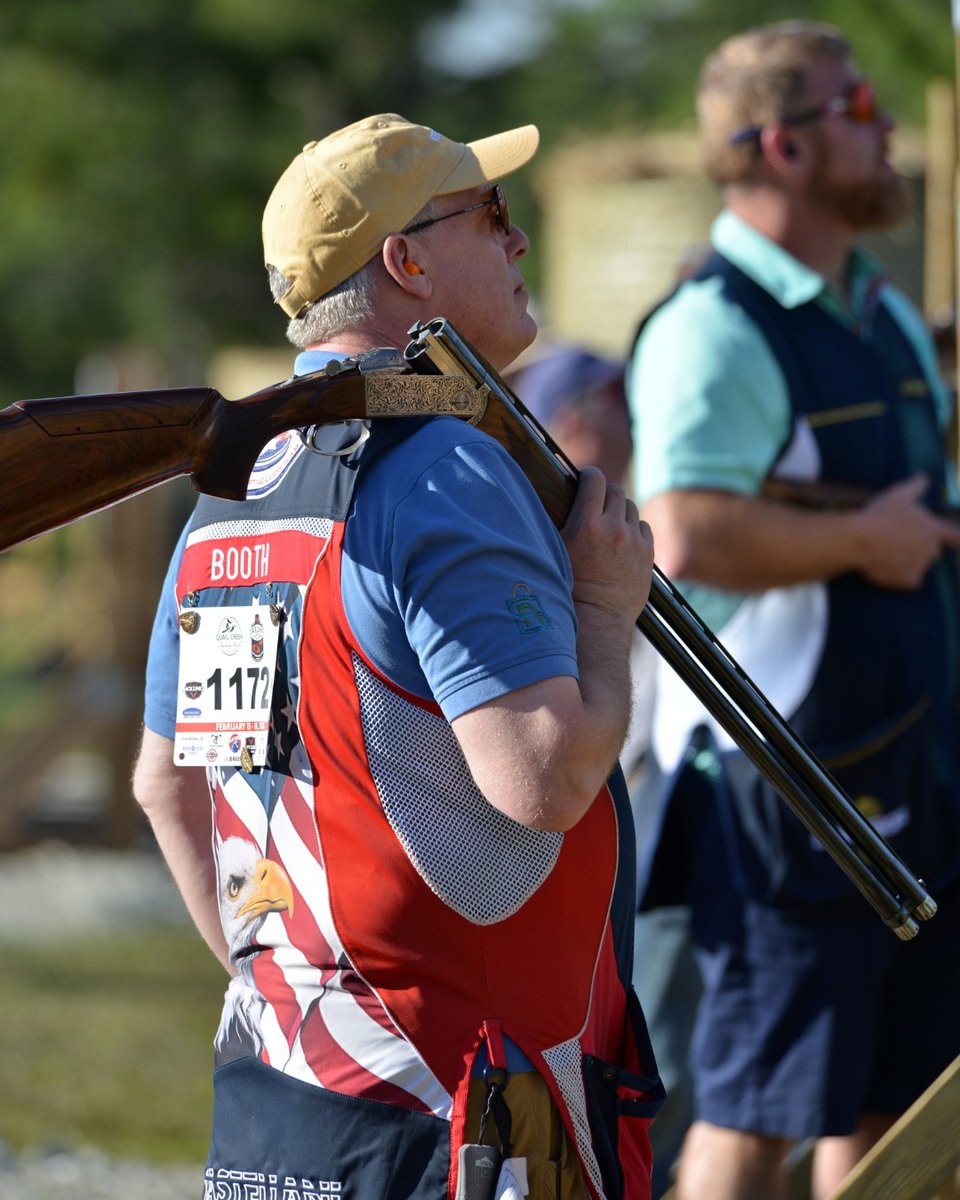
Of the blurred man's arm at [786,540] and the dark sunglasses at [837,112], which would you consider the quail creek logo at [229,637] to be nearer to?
the blurred man's arm at [786,540]

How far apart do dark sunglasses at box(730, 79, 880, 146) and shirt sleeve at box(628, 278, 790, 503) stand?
38 cm

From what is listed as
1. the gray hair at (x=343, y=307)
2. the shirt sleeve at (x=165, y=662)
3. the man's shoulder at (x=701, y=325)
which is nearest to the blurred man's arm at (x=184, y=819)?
the shirt sleeve at (x=165, y=662)

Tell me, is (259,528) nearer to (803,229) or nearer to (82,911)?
(803,229)

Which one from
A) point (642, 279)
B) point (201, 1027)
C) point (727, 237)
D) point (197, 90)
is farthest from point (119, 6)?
point (727, 237)

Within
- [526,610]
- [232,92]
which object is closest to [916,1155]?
[526,610]

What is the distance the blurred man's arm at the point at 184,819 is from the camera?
2422mm

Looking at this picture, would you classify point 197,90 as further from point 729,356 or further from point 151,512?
point 729,356

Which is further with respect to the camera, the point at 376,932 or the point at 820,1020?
the point at 820,1020

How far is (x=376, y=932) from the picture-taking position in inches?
80.4

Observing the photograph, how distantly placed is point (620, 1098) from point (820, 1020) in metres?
1.17

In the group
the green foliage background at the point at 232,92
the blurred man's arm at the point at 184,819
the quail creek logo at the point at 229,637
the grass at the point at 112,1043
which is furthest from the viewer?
the green foliage background at the point at 232,92

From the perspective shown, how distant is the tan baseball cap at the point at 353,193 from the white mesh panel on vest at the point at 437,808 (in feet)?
1.70

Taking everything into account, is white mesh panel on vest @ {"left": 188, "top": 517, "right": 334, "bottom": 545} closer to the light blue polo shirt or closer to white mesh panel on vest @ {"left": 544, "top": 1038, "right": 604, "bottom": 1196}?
white mesh panel on vest @ {"left": 544, "top": 1038, "right": 604, "bottom": 1196}

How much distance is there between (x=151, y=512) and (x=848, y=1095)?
774cm
